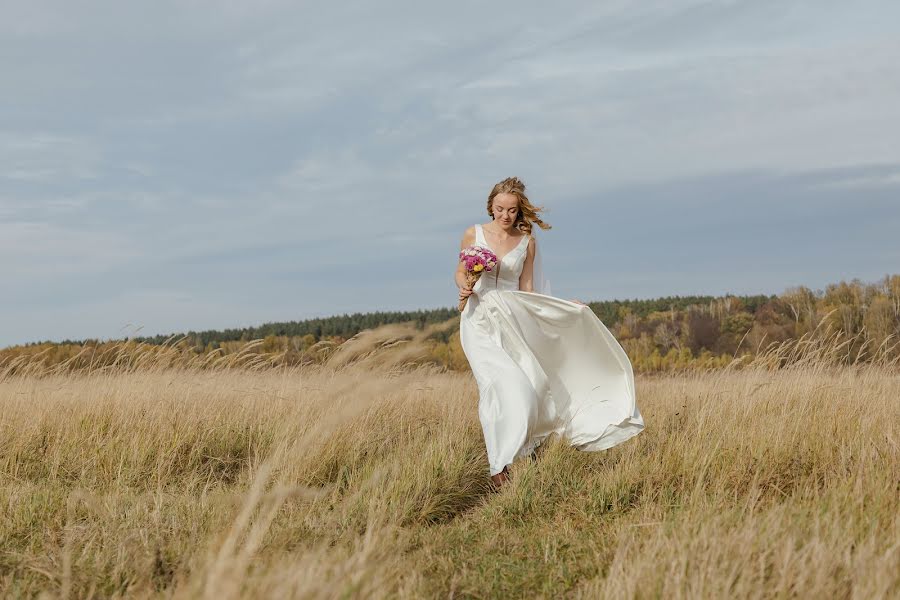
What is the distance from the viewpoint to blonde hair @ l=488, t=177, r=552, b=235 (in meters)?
6.69

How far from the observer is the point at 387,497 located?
5.17 meters

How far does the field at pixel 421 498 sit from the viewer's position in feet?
10.8

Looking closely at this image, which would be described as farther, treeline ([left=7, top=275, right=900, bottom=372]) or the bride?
treeline ([left=7, top=275, right=900, bottom=372])

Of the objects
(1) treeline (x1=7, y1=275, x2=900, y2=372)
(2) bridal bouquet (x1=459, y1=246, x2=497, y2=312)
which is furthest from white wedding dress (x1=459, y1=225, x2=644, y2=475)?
(1) treeline (x1=7, y1=275, x2=900, y2=372)

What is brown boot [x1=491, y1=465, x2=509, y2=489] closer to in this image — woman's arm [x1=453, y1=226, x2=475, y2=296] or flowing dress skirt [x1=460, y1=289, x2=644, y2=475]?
flowing dress skirt [x1=460, y1=289, x2=644, y2=475]

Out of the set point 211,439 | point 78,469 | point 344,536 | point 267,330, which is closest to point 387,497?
point 344,536

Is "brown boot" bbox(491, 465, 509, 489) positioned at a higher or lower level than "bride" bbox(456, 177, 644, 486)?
lower

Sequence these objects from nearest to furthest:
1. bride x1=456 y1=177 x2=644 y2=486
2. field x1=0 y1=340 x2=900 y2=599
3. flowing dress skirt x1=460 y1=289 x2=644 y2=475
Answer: field x1=0 y1=340 x2=900 y2=599 → flowing dress skirt x1=460 y1=289 x2=644 y2=475 → bride x1=456 y1=177 x2=644 y2=486

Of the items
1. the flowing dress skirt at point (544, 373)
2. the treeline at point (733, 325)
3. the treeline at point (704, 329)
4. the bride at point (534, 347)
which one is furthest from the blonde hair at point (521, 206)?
the treeline at point (733, 325)

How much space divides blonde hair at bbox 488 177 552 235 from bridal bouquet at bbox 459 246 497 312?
51 centimetres

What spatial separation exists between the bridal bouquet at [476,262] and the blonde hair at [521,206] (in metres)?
0.51

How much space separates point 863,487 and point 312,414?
4.75m

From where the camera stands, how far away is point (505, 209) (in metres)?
6.69

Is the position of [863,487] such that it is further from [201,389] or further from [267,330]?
[267,330]
